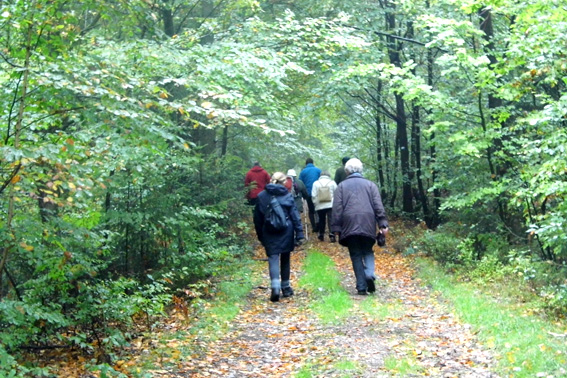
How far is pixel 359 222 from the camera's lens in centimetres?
1028

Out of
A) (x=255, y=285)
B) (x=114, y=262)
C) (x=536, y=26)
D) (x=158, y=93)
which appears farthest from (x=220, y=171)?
(x=158, y=93)

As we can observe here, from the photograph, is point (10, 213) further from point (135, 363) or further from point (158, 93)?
point (135, 363)

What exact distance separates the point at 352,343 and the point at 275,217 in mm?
3256

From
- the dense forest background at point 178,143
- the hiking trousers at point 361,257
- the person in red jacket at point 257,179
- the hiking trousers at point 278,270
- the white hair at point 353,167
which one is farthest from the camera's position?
the person in red jacket at point 257,179

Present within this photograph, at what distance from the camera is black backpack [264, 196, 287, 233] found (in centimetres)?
1034

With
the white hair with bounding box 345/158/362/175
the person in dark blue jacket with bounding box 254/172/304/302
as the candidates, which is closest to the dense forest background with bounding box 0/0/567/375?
the person in dark blue jacket with bounding box 254/172/304/302

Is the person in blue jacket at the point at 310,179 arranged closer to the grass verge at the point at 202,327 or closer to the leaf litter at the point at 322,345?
the grass verge at the point at 202,327

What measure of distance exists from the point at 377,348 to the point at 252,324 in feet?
7.48

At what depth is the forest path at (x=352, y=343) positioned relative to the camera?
21.5 ft

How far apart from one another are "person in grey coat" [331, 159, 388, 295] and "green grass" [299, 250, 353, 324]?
49cm

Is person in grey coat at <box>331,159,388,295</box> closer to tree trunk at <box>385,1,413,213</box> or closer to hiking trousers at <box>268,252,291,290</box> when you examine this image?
hiking trousers at <box>268,252,291,290</box>

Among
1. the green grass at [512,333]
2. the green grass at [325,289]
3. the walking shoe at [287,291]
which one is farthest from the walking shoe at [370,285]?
the walking shoe at [287,291]

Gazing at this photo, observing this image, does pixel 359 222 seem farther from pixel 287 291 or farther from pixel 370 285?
pixel 287 291

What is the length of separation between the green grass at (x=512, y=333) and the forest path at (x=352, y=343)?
0.50 feet
